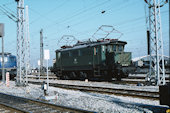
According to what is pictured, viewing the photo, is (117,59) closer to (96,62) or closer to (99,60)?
(99,60)

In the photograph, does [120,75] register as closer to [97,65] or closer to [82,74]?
[97,65]

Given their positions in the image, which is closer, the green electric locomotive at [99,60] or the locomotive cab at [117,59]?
the locomotive cab at [117,59]

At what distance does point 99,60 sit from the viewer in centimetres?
1978

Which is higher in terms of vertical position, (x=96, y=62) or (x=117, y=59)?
(x=117, y=59)

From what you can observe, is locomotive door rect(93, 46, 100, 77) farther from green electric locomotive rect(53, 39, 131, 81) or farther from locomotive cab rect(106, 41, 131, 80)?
locomotive cab rect(106, 41, 131, 80)

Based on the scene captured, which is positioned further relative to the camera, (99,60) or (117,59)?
(99,60)

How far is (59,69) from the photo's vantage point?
85.8 feet

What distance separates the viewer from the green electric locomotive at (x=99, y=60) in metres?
19.0

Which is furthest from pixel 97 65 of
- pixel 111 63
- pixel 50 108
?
pixel 50 108

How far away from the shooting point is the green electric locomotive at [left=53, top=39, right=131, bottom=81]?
749 inches

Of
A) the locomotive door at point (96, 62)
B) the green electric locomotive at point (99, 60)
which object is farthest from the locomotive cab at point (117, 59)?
the locomotive door at point (96, 62)

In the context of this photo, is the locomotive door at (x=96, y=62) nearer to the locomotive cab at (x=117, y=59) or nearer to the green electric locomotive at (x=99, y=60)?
the green electric locomotive at (x=99, y=60)

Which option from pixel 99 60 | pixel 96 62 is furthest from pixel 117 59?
pixel 96 62

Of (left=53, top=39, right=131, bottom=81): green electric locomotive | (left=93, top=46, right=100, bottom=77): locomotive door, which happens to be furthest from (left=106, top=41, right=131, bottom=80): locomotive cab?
(left=93, top=46, right=100, bottom=77): locomotive door
